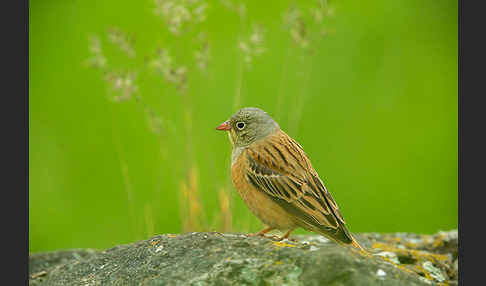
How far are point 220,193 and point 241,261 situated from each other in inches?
74.0

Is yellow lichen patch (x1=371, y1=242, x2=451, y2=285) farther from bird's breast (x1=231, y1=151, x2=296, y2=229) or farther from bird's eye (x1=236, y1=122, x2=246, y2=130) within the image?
bird's eye (x1=236, y1=122, x2=246, y2=130)

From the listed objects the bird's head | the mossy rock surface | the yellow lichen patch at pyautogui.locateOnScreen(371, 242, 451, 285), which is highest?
the bird's head

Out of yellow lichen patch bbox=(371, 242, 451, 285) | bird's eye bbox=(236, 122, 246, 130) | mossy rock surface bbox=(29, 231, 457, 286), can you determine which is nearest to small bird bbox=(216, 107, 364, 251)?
bird's eye bbox=(236, 122, 246, 130)

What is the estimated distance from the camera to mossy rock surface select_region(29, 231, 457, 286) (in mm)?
2791

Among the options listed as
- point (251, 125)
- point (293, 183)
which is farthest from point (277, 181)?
point (251, 125)

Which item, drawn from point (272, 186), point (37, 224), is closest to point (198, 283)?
point (272, 186)

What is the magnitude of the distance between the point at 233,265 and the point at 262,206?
0.84m

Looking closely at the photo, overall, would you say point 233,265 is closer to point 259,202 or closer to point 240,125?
point 259,202

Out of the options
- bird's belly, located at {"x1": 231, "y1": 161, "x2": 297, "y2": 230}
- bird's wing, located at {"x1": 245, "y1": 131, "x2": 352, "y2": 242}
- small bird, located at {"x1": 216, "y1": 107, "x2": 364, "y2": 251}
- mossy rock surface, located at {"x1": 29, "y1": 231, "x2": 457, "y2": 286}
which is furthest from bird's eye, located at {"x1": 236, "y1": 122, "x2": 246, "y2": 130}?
mossy rock surface, located at {"x1": 29, "y1": 231, "x2": 457, "y2": 286}

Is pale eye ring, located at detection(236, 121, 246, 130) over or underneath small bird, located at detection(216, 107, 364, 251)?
over

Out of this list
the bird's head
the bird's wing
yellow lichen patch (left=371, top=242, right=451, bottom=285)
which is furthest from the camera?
yellow lichen patch (left=371, top=242, right=451, bottom=285)

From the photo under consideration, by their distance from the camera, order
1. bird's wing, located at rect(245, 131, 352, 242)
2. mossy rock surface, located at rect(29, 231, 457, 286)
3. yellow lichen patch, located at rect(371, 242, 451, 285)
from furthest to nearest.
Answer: yellow lichen patch, located at rect(371, 242, 451, 285) → bird's wing, located at rect(245, 131, 352, 242) → mossy rock surface, located at rect(29, 231, 457, 286)

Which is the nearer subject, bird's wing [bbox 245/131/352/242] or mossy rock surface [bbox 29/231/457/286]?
mossy rock surface [bbox 29/231/457/286]

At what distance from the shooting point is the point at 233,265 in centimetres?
297
